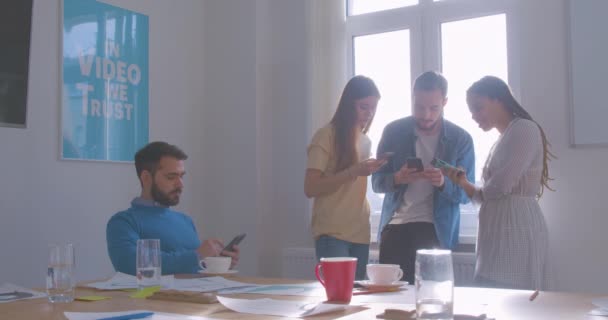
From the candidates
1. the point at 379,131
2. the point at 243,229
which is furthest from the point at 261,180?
the point at 379,131

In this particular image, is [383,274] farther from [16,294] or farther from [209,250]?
[16,294]

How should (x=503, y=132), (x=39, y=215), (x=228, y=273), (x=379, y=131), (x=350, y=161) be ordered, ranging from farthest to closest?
(x=379, y=131), (x=39, y=215), (x=350, y=161), (x=503, y=132), (x=228, y=273)

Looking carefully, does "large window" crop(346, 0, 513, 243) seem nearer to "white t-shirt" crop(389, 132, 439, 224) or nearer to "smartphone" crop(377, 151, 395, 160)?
"white t-shirt" crop(389, 132, 439, 224)

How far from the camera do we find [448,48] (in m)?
3.79

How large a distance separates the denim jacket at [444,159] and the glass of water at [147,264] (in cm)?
137

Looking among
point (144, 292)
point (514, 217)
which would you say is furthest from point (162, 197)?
point (514, 217)

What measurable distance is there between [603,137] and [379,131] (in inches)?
51.5

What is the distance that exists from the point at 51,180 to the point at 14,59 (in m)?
0.64

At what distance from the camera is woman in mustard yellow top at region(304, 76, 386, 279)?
3.09 metres

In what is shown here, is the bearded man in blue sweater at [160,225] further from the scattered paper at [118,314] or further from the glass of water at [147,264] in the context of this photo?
the scattered paper at [118,314]

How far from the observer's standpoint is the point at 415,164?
284cm

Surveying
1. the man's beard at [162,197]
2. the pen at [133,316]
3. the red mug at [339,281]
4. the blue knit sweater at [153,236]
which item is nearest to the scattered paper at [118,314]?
the pen at [133,316]

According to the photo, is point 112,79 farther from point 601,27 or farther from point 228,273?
point 601,27

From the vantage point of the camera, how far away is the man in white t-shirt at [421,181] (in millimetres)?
2902
